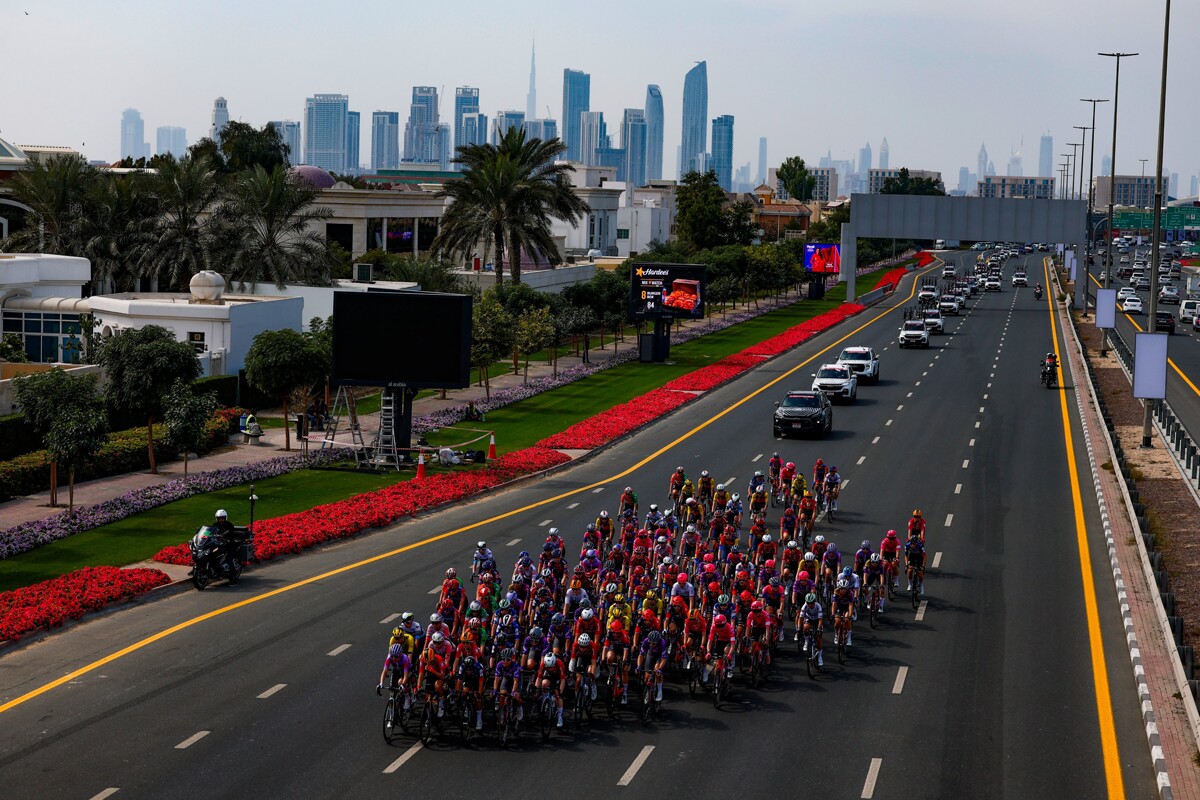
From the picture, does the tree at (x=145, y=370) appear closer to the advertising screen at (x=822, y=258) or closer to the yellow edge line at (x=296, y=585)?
the yellow edge line at (x=296, y=585)

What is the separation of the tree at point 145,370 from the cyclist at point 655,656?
76.1 feet

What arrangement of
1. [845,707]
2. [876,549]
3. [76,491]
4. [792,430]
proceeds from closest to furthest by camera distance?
1. [845,707]
2. [876,549]
3. [76,491]
4. [792,430]

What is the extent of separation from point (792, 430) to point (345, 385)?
1466cm

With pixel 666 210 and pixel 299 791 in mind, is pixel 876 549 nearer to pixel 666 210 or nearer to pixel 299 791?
pixel 299 791

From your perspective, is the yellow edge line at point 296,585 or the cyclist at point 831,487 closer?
the yellow edge line at point 296,585

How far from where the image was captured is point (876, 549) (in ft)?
104

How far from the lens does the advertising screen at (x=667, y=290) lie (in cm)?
7038

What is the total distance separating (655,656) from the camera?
67.9 feet

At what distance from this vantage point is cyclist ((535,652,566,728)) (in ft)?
64.0

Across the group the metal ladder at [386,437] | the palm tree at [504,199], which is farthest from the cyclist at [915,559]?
the palm tree at [504,199]

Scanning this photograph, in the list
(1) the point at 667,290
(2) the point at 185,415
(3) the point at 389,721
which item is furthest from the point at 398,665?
(1) the point at 667,290

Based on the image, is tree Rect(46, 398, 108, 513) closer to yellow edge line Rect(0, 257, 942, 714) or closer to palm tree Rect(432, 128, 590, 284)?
yellow edge line Rect(0, 257, 942, 714)

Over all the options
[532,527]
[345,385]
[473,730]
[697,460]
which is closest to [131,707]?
[473,730]

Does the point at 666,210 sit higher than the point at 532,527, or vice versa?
the point at 666,210
